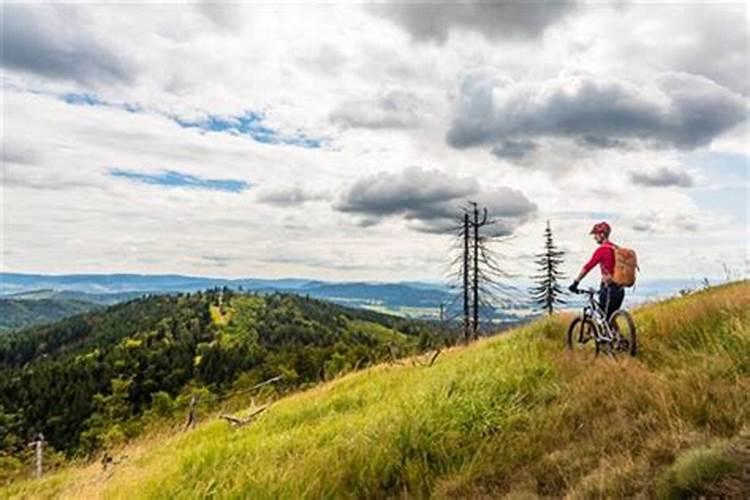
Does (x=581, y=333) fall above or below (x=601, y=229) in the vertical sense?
below

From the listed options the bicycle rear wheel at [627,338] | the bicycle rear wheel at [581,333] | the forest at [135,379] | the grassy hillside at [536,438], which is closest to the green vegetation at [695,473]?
the grassy hillside at [536,438]

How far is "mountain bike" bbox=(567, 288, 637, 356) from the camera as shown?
1005cm

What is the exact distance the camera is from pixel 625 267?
35.3 ft

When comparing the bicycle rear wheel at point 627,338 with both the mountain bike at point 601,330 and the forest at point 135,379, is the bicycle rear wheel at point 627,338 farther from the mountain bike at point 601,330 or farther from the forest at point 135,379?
the forest at point 135,379

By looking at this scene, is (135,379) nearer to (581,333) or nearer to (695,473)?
(581,333)

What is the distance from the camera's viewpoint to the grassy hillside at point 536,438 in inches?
207

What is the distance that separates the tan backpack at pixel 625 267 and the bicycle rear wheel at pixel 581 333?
2.91 feet

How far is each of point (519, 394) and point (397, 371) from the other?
7.43 meters

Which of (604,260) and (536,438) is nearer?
(536,438)

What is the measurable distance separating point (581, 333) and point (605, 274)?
3.84ft

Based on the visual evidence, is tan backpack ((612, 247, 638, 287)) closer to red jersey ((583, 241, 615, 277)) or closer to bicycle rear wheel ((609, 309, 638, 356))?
red jersey ((583, 241, 615, 277))

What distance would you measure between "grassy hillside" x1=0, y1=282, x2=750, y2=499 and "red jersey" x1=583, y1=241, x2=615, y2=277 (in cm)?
129

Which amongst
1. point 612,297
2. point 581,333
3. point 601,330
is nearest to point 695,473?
point 601,330

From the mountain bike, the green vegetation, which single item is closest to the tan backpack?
the mountain bike
